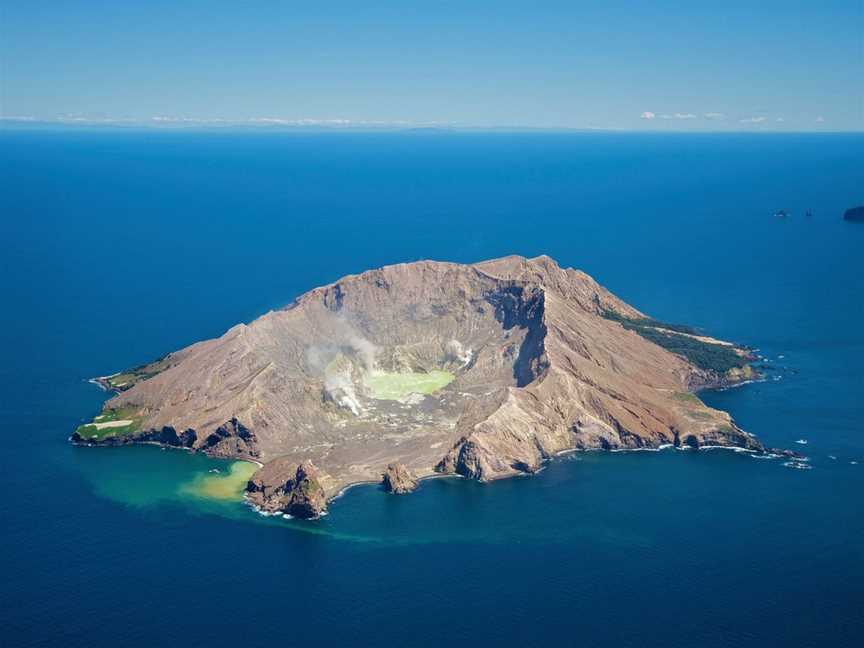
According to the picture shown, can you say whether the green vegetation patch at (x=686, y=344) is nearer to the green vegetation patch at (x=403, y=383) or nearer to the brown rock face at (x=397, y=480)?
the green vegetation patch at (x=403, y=383)

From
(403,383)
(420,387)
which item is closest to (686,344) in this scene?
(420,387)

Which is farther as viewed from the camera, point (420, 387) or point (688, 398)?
point (420, 387)

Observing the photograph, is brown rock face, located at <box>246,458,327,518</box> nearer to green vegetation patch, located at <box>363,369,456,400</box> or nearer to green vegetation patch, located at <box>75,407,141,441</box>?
green vegetation patch, located at <box>75,407,141,441</box>

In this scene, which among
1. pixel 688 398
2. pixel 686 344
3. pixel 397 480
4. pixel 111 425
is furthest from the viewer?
pixel 686 344

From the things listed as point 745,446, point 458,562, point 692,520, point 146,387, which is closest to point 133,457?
point 146,387

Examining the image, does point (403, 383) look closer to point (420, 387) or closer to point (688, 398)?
point (420, 387)

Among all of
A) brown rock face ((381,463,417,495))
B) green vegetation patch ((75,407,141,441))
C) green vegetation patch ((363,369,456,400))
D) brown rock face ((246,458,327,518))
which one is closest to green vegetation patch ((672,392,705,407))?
green vegetation patch ((363,369,456,400))
